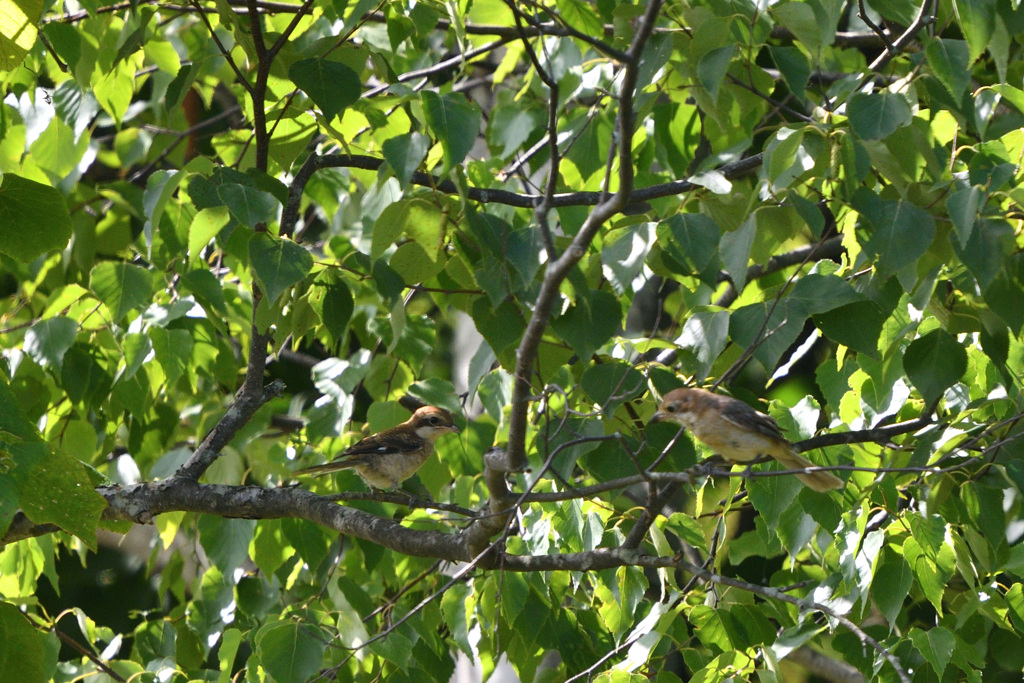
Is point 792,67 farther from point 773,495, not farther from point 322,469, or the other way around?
point 322,469

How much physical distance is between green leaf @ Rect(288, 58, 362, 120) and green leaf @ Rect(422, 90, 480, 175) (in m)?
0.24

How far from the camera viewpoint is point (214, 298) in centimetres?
366

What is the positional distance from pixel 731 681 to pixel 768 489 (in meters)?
0.59

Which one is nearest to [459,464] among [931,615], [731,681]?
[731,681]

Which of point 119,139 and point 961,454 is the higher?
point 119,139

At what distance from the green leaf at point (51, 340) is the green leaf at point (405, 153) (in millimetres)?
1428

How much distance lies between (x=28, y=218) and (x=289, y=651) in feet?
4.87

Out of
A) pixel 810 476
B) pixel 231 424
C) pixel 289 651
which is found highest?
pixel 231 424

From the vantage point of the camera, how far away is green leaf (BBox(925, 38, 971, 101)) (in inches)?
108

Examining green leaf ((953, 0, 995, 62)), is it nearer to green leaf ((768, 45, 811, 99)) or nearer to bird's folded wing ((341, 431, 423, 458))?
green leaf ((768, 45, 811, 99))

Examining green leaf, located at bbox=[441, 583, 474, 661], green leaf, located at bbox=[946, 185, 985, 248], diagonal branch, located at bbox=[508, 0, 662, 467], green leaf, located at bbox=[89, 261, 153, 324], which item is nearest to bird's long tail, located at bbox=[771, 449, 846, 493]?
green leaf, located at bbox=[946, 185, 985, 248]

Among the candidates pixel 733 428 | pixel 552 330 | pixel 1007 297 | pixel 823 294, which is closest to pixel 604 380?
pixel 552 330

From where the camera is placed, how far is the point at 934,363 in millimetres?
2840

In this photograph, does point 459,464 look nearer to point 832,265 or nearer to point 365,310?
point 365,310
